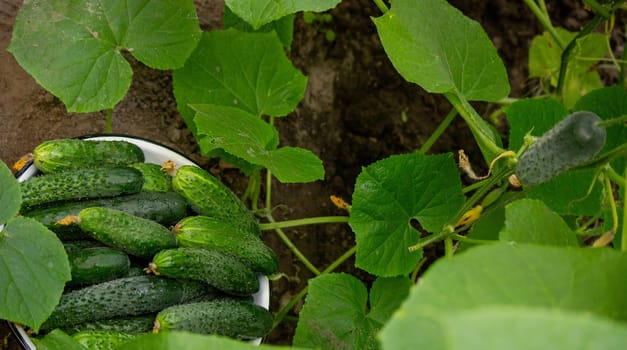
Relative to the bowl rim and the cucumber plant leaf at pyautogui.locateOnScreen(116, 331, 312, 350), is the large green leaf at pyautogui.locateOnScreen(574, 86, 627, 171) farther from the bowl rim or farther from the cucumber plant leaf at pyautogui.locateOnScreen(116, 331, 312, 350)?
the cucumber plant leaf at pyautogui.locateOnScreen(116, 331, 312, 350)

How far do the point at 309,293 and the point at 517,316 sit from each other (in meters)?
1.41

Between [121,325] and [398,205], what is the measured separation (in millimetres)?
869

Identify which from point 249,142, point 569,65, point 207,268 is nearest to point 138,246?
point 207,268

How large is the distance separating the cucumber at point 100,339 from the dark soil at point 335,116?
0.98 m

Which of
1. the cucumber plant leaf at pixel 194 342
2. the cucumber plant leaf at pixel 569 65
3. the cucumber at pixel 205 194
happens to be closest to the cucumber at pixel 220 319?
the cucumber at pixel 205 194

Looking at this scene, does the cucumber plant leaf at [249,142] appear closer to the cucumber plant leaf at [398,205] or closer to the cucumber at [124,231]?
the cucumber plant leaf at [398,205]

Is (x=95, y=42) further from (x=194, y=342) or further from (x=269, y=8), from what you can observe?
(x=194, y=342)

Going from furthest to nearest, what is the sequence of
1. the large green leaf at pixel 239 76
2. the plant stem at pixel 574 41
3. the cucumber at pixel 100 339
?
1. the plant stem at pixel 574 41
2. the large green leaf at pixel 239 76
3. the cucumber at pixel 100 339

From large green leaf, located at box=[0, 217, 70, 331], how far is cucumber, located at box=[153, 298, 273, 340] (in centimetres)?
32

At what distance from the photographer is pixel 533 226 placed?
5.26 ft

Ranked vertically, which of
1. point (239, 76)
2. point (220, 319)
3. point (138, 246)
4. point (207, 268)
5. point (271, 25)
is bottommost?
point (220, 319)

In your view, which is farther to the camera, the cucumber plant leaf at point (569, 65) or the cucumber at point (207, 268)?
the cucumber plant leaf at point (569, 65)

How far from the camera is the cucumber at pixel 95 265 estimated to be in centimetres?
194

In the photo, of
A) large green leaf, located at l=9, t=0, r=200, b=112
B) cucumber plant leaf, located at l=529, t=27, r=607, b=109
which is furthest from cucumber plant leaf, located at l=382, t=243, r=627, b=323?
cucumber plant leaf, located at l=529, t=27, r=607, b=109
